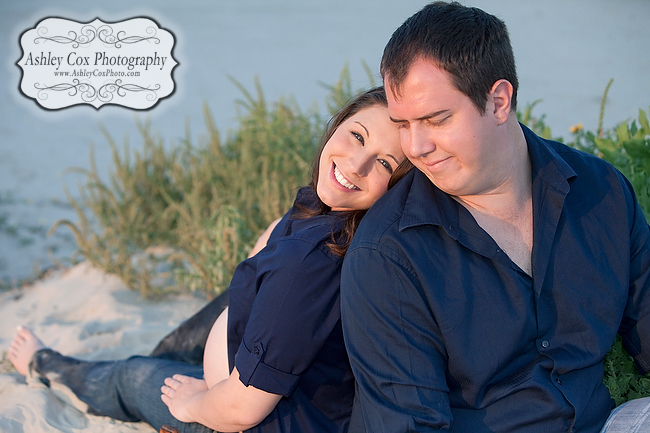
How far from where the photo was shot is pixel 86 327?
12.3ft

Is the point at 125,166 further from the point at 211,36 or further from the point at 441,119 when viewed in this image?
the point at 211,36

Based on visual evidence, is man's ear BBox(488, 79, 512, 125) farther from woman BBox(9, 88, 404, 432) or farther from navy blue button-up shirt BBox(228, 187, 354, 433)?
navy blue button-up shirt BBox(228, 187, 354, 433)

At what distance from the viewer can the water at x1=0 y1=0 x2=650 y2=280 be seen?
6.52 meters

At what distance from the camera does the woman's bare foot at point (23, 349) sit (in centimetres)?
313

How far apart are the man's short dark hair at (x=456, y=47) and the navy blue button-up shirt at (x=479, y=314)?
1.11ft

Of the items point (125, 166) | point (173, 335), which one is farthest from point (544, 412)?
point (125, 166)

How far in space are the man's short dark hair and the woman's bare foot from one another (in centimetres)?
235


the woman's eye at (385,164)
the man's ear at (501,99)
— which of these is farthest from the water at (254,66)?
the man's ear at (501,99)

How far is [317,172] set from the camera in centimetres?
250

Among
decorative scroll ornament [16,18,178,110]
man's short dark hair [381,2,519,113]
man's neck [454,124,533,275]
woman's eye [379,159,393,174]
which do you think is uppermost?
decorative scroll ornament [16,18,178,110]

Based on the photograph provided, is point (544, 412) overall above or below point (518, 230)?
below

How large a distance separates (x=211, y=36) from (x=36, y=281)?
6323 millimetres

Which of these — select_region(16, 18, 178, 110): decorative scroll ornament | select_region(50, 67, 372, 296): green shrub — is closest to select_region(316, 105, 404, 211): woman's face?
select_region(50, 67, 372, 296): green shrub

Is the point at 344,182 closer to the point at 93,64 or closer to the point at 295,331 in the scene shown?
the point at 295,331
